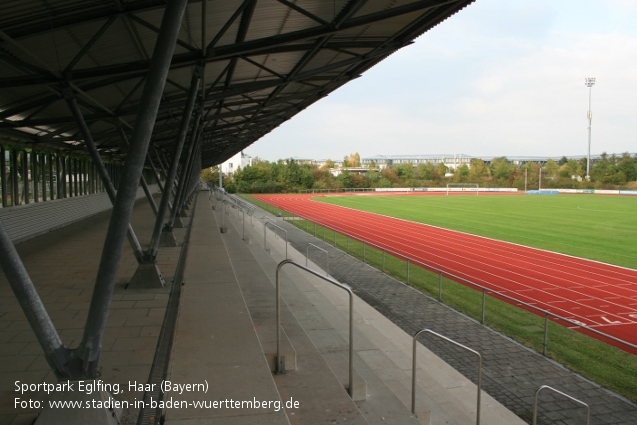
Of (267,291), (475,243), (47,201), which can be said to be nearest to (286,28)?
(267,291)

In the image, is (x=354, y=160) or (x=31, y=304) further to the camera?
(x=354, y=160)

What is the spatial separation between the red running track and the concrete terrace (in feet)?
15.2

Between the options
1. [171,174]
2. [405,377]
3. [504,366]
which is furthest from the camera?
[171,174]

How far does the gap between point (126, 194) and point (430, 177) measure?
133 m

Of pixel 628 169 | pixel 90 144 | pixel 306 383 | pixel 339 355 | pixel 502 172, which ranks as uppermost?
pixel 90 144

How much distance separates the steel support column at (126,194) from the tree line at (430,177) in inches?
3567

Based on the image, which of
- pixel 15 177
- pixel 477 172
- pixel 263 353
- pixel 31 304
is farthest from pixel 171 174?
pixel 477 172

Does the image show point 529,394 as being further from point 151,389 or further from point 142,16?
point 142,16

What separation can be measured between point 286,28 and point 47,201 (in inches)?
525

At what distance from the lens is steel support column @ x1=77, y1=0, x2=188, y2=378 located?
409 cm

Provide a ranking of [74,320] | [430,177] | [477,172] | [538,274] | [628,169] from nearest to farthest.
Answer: [74,320], [538,274], [628,169], [477,172], [430,177]

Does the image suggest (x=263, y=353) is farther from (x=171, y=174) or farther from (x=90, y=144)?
(x=171, y=174)

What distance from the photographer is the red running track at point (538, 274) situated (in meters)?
15.2

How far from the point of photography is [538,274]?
20766 millimetres
